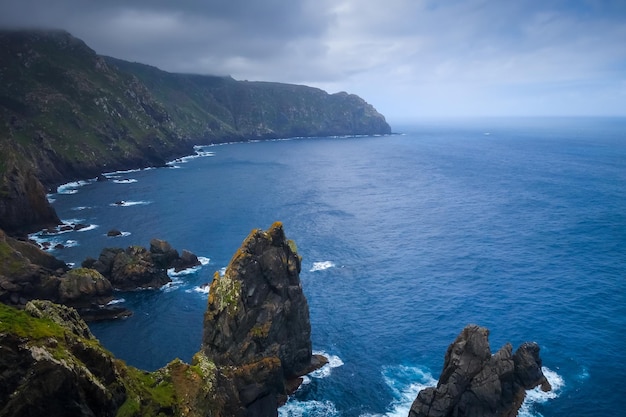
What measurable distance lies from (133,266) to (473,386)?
7523cm

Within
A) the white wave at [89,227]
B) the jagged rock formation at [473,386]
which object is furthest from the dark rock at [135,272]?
the jagged rock formation at [473,386]

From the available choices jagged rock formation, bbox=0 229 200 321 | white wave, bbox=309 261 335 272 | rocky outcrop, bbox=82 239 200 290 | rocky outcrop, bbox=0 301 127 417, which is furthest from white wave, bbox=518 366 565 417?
rocky outcrop, bbox=82 239 200 290

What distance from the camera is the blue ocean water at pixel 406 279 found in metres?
65.6

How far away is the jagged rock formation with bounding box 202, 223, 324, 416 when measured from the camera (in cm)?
5853

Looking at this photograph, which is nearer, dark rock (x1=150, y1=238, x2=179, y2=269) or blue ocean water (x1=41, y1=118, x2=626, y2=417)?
blue ocean water (x1=41, y1=118, x2=626, y2=417)

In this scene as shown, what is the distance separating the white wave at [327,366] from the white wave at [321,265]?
1356 inches

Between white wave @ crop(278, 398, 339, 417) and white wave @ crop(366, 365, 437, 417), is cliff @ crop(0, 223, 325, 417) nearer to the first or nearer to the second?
white wave @ crop(278, 398, 339, 417)

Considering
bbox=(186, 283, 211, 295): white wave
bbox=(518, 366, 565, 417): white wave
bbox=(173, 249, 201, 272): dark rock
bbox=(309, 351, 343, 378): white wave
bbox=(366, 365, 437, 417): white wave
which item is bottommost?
bbox=(366, 365, 437, 417): white wave

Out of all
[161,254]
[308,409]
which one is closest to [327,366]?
[308,409]

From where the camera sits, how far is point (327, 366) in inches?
2714

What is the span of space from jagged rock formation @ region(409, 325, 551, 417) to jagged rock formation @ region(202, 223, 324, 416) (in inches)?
768

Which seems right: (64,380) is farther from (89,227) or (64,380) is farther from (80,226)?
(89,227)

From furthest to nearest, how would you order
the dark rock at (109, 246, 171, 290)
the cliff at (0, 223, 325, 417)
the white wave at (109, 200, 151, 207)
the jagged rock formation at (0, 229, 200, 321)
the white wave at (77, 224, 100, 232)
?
1. the white wave at (109, 200, 151, 207)
2. the white wave at (77, 224, 100, 232)
3. the dark rock at (109, 246, 171, 290)
4. the jagged rock formation at (0, 229, 200, 321)
5. the cliff at (0, 223, 325, 417)

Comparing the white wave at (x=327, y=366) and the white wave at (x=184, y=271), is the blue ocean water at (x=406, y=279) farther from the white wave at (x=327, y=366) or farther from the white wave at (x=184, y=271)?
the white wave at (x=184, y=271)
